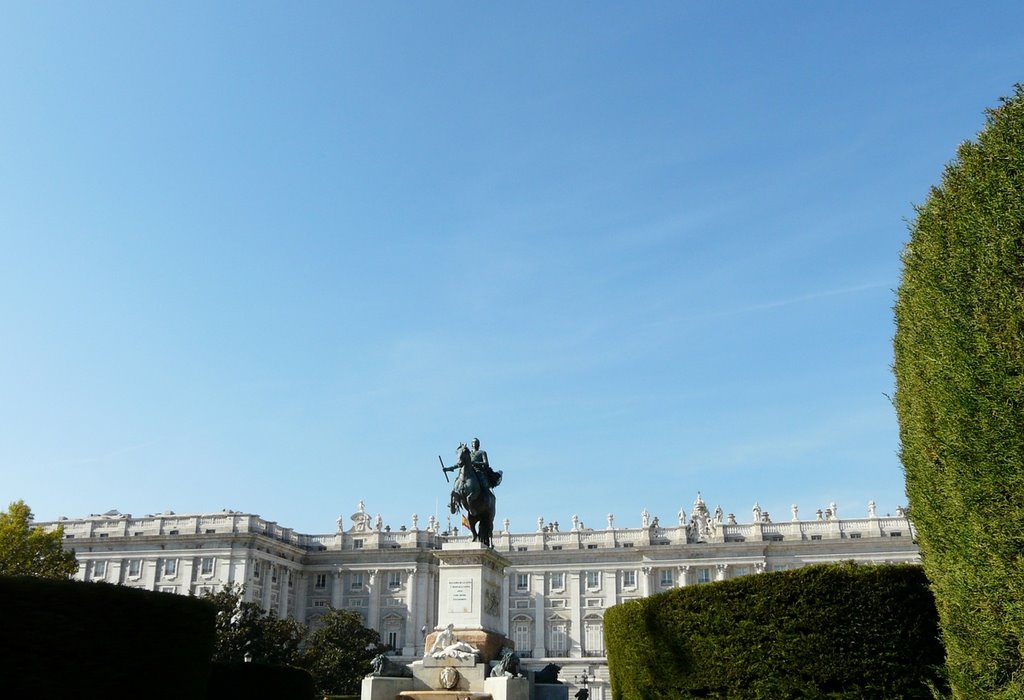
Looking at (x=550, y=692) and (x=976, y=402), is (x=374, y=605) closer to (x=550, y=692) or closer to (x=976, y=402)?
(x=550, y=692)

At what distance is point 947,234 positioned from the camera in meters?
11.4

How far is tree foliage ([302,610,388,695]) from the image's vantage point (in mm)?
65125

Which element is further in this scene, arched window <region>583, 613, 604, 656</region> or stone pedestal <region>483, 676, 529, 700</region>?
arched window <region>583, 613, 604, 656</region>

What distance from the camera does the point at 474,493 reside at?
23.7m

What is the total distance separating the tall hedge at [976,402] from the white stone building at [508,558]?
260 feet

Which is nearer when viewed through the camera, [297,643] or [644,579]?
[297,643]

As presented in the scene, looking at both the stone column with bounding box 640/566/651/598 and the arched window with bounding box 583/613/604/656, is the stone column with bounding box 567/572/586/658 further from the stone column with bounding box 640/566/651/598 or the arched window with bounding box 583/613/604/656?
the stone column with bounding box 640/566/651/598

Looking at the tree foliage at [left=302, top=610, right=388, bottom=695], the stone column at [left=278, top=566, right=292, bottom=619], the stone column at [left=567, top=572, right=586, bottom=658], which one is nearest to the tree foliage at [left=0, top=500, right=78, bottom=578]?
the tree foliage at [left=302, top=610, right=388, bottom=695]

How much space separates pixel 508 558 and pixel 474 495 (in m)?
67.3

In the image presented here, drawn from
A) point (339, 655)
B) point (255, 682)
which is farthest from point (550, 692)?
point (339, 655)

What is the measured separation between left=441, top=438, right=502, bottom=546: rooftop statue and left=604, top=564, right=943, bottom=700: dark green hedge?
8228 millimetres

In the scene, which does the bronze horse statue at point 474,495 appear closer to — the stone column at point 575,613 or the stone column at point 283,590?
the stone column at point 575,613

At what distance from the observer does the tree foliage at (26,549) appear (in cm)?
5084

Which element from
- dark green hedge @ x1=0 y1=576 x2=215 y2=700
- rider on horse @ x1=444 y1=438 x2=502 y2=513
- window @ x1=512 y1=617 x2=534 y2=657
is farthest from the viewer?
window @ x1=512 y1=617 x2=534 y2=657
